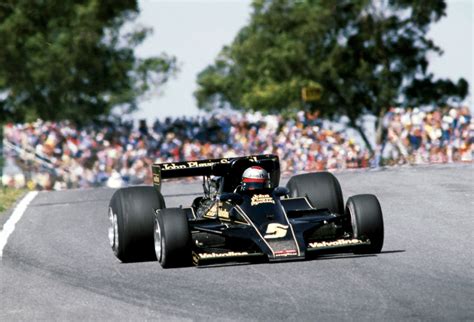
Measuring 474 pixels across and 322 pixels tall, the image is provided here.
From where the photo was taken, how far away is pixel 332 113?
5803 cm

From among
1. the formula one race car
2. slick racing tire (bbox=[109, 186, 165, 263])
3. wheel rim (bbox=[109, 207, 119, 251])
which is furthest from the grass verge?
slick racing tire (bbox=[109, 186, 165, 263])

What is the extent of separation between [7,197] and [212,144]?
1276 cm

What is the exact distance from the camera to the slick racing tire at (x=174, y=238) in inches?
445

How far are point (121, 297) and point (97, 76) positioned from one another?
39.6 metres

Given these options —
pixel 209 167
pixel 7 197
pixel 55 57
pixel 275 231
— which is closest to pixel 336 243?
pixel 275 231

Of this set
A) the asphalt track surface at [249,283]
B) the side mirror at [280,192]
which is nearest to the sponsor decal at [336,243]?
the asphalt track surface at [249,283]

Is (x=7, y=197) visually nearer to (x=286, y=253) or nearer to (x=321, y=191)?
(x=321, y=191)

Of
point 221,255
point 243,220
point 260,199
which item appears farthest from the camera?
point 260,199

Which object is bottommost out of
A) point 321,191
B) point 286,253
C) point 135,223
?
point 286,253

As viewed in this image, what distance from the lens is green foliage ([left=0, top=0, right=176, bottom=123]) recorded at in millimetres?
46938

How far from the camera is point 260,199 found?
39.1ft

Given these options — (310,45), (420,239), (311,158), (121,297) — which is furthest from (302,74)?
(121,297)

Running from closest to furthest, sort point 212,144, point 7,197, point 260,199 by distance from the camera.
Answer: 1. point 260,199
2. point 7,197
3. point 212,144

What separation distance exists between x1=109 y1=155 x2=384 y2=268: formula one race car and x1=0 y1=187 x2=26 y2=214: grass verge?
8.49m
